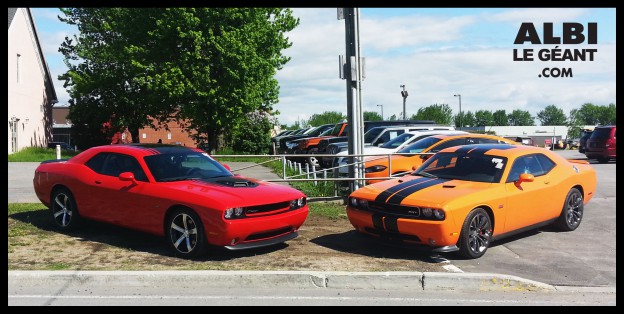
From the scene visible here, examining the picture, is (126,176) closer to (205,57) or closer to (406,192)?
(406,192)

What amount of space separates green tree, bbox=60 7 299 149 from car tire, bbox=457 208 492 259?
2539cm

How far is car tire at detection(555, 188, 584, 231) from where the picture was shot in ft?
28.6

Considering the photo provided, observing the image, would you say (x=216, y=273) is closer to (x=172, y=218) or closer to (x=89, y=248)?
(x=172, y=218)

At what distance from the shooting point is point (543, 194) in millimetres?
8211

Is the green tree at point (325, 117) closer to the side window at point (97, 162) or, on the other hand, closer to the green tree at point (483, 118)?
the green tree at point (483, 118)

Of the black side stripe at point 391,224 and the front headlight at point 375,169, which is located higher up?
the front headlight at point 375,169

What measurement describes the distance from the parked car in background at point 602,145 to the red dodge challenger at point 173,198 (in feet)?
60.8

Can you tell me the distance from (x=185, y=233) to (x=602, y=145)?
66.5 feet

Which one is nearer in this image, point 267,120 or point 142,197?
point 142,197

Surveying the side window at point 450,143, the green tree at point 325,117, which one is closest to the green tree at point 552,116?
the green tree at point 325,117

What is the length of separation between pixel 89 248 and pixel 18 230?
184 cm

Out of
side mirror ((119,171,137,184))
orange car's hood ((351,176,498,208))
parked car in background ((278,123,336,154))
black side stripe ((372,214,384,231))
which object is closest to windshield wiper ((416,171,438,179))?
orange car's hood ((351,176,498,208))

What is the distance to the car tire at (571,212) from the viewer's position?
873cm
